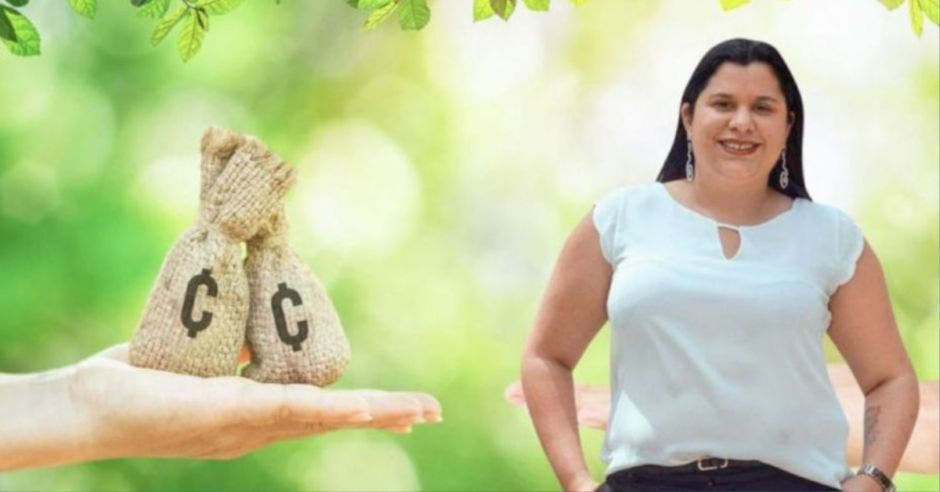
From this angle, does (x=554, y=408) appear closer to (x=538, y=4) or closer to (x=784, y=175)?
(x=784, y=175)

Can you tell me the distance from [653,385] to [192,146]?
72.7 inches

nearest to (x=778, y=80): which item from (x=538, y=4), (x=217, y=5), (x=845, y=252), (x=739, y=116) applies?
(x=739, y=116)

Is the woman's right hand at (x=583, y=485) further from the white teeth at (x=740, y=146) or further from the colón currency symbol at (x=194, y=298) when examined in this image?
the colón currency symbol at (x=194, y=298)

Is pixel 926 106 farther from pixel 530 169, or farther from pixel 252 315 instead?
pixel 252 315

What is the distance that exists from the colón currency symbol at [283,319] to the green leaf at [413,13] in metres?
0.55

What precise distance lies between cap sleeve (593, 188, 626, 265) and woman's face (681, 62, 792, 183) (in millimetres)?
102

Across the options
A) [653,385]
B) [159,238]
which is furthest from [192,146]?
[653,385]

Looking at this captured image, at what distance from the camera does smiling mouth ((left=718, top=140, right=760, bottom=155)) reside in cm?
161

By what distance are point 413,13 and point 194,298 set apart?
592 mm

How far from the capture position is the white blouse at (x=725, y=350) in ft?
5.06

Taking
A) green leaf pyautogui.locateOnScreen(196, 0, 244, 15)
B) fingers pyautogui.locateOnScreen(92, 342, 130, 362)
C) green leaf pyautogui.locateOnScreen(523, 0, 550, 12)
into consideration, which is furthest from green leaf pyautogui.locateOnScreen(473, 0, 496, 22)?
fingers pyautogui.locateOnScreen(92, 342, 130, 362)

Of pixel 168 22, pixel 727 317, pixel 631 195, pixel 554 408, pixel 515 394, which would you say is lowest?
pixel 515 394

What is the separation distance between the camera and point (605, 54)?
3.29m

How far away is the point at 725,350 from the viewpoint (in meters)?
1.55
